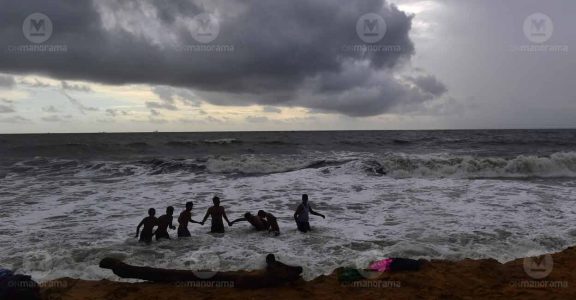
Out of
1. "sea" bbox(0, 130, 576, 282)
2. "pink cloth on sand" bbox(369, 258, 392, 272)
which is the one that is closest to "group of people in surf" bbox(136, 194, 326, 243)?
"sea" bbox(0, 130, 576, 282)

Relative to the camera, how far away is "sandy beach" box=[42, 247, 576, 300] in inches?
238

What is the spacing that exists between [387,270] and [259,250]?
3.06m

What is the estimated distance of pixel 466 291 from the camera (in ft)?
20.1

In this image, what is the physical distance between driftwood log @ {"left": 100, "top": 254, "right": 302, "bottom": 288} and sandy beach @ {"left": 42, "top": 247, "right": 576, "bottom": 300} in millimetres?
106

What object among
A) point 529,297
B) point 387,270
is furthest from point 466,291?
point 387,270

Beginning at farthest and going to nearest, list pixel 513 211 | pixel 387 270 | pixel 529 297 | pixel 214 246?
pixel 513 211
pixel 214 246
pixel 387 270
pixel 529 297

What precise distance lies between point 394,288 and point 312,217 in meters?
6.26

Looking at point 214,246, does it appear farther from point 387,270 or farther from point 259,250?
point 387,270

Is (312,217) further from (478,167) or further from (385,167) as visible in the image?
(478,167)

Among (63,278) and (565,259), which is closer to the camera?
(63,278)

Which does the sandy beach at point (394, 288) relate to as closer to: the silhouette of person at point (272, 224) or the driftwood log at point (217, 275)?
the driftwood log at point (217, 275)

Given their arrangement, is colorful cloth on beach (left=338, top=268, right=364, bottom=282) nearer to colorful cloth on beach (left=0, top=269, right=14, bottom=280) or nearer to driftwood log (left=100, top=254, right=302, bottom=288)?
driftwood log (left=100, top=254, right=302, bottom=288)

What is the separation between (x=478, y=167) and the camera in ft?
79.9

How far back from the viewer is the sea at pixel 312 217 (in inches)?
330
